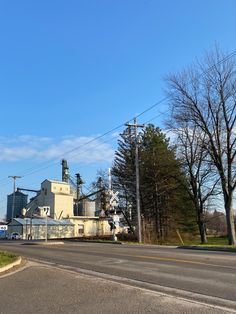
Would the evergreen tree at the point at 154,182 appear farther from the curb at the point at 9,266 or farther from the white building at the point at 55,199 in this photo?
the curb at the point at 9,266

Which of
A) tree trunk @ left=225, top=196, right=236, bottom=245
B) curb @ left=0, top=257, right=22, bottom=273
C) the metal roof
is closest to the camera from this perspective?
curb @ left=0, top=257, right=22, bottom=273

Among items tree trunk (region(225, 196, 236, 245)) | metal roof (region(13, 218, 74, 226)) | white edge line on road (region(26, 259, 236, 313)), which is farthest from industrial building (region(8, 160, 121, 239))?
Answer: white edge line on road (region(26, 259, 236, 313))

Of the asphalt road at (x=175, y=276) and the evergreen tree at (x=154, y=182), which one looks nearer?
the asphalt road at (x=175, y=276)

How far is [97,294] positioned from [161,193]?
46.0 meters

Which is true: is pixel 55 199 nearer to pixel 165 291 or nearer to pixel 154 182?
pixel 154 182

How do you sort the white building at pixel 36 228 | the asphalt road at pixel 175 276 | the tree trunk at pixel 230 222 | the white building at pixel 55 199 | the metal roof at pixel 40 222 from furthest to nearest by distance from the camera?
the white building at pixel 55 199, the metal roof at pixel 40 222, the white building at pixel 36 228, the tree trunk at pixel 230 222, the asphalt road at pixel 175 276

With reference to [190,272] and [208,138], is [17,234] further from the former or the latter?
[190,272]

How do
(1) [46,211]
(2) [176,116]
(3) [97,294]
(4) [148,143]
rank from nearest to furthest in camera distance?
(3) [97,294], (1) [46,211], (2) [176,116], (4) [148,143]

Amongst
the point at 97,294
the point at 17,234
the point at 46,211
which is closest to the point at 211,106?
the point at 46,211

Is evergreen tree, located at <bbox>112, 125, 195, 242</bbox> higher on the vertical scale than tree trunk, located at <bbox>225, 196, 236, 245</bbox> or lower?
higher

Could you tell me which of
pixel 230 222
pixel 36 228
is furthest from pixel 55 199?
pixel 230 222

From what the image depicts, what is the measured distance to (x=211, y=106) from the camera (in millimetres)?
35438

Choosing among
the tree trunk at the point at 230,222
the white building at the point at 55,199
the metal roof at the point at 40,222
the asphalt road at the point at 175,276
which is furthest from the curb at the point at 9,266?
the white building at the point at 55,199

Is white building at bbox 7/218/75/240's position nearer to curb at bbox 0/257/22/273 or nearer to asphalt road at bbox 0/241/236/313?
curb at bbox 0/257/22/273
